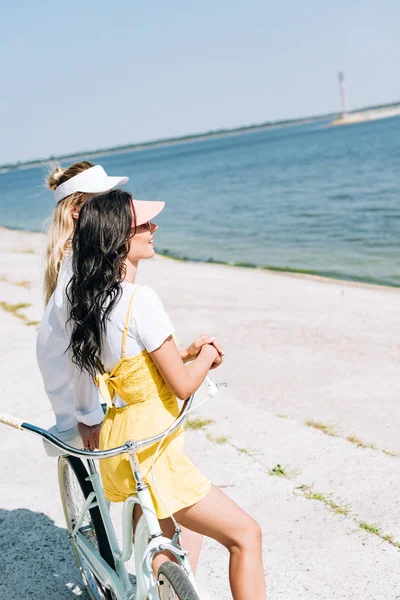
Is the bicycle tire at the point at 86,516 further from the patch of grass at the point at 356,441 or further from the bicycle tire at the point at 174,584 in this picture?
the patch of grass at the point at 356,441

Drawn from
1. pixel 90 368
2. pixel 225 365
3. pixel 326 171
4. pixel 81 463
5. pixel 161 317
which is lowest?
pixel 326 171

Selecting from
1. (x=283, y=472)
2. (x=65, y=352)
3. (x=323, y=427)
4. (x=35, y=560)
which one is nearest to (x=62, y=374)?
(x=65, y=352)

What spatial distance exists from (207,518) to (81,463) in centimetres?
100

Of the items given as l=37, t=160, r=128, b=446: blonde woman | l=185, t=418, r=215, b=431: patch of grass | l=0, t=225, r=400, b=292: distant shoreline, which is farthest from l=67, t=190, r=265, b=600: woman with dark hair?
l=0, t=225, r=400, b=292: distant shoreline

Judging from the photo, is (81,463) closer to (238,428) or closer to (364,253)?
(238,428)

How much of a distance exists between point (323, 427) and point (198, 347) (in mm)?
3139

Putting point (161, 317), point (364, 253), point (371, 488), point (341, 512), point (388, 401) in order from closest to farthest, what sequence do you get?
1. point (161, 317)
2. point (341, 512)
3. point (371, 488)
4. point (388, 401)
5. point (364, 253)

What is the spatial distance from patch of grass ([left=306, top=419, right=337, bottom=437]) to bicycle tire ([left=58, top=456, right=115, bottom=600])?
242 centimetres

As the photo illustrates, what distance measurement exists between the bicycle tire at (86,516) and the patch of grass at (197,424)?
201 centimetres

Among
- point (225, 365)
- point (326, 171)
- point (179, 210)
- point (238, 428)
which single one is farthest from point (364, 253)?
point (326, 171)

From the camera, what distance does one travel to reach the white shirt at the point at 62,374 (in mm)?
2926

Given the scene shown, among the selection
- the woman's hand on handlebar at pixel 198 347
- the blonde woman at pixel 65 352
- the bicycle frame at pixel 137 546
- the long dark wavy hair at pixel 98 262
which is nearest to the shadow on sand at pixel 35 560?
the bicycle frame at pixel 137 546

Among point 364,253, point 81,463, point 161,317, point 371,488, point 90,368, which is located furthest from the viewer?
point 364,253

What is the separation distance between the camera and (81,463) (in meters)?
3.29
